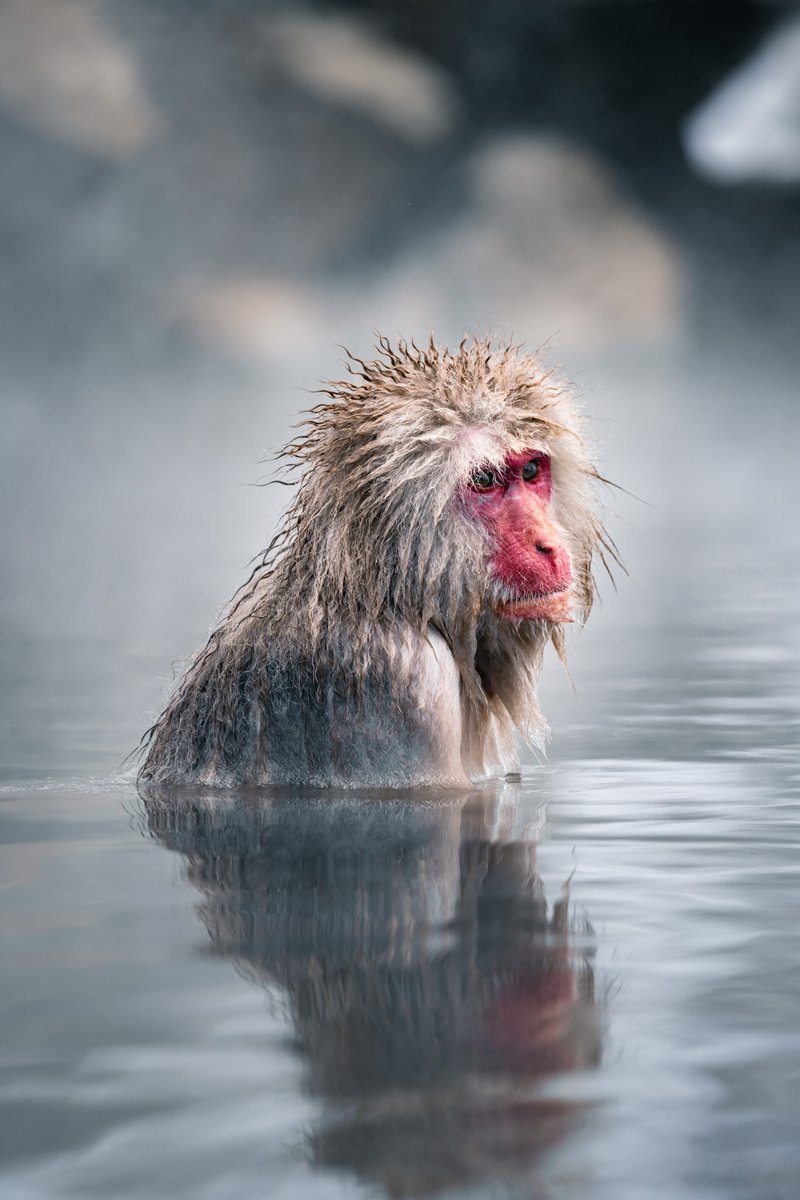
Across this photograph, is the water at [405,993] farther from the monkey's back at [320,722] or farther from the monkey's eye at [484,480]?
the monkey's eye at [484,480]

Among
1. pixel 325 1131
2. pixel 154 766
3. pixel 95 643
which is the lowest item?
pixel 325 1131

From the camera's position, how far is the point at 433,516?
3.01 metres

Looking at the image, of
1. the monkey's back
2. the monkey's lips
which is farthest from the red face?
the monkey's back

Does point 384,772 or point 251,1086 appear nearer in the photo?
point 251,1086

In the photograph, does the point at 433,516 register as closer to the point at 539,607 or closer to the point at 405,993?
the point at 539,607

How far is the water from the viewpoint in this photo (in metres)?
1.22

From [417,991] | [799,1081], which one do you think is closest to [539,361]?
[417,991]

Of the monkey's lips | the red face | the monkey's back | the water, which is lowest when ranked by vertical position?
the water

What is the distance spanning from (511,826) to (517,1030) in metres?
1.30

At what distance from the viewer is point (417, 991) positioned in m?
1.64

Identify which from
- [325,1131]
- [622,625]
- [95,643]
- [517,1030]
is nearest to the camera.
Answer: [325,1131]

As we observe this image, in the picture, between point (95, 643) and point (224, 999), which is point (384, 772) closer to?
point (224, 999)

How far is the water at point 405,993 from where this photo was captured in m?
1.22

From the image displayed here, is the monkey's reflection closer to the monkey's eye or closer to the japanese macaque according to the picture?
the japanese macaque
